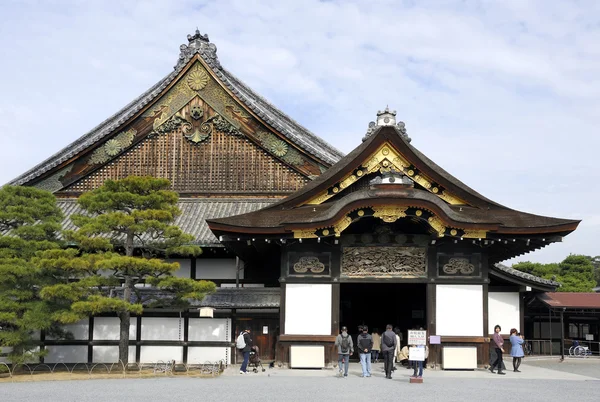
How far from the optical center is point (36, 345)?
2208cm

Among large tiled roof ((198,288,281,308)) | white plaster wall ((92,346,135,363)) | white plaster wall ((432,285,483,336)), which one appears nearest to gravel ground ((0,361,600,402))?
white plaster wall ((432,285,483,336))

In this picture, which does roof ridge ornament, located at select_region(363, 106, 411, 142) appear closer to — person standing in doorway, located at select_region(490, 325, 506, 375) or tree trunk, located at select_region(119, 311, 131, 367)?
person standing in doorway, located at select_region(490, 325, 506, 375)

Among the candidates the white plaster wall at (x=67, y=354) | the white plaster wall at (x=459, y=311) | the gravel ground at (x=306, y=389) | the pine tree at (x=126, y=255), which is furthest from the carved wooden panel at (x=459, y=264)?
the white plaster wall at (x=67, y=354)

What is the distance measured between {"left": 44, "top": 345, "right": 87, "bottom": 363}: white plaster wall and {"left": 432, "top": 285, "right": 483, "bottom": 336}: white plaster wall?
11244 mm

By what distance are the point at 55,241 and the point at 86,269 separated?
2.24m

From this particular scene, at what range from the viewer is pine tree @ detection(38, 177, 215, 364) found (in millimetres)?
19891

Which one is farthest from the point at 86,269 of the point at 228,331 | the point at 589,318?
the point at 589,318

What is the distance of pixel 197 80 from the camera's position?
29172 mm

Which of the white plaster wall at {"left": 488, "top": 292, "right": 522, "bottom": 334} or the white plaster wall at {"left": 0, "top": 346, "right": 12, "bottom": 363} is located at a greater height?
the white plaster wall at {"left": 488, "top": 292, "right": 522, "bottom": 334}

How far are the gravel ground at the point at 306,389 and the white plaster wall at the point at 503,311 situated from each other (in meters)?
6.69

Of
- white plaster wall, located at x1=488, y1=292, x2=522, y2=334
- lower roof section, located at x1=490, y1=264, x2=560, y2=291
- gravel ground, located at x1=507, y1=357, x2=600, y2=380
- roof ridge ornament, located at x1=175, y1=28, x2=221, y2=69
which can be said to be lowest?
gravel ground, located at x1=507, y1=357, x2=600, y2=380

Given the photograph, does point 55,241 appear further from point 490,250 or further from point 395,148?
point 490,250

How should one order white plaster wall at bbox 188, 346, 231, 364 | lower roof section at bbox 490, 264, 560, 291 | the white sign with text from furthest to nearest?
lower roof section at bbox 490, 264, 560, 291
white plaster wall at bbox 188, 346, 231, 364
the white sign with text

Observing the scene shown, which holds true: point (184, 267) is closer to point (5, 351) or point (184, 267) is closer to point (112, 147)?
point (5, 351)
